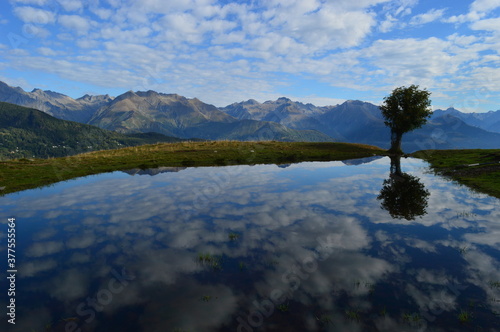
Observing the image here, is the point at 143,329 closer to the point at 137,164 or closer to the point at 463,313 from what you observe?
the point at 463,313

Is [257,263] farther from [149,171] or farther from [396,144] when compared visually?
[396,144]

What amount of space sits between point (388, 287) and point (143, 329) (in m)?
9.49

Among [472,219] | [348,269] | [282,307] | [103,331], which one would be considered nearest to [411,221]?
[472,219]

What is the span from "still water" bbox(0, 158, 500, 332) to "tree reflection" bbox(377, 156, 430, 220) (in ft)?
0.81

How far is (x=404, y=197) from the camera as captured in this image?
24.5 m

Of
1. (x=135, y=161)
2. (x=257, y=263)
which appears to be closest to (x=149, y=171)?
(x=135, y=161)

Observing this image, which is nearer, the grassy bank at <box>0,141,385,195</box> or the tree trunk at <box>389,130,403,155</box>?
the grassy bank at <box>0,141,385,195</box>

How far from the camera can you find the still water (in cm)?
916

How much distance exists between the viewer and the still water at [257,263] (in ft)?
30.1

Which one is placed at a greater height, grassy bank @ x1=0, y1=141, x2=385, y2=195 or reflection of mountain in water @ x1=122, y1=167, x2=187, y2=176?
grassy bank @ x1=0, y1=141, x2=385, y2=195

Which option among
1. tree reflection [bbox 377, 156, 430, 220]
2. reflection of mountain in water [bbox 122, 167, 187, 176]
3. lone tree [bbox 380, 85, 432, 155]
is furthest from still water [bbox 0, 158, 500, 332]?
lone tree [bbox 380, 85, 432, 155]

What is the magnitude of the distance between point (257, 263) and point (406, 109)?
6999 centimetres

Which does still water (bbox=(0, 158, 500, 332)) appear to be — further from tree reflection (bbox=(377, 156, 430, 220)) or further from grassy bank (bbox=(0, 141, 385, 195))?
grassy bank (bbox=(0, 141, 385, 195))

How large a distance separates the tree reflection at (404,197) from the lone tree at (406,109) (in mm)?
40068
